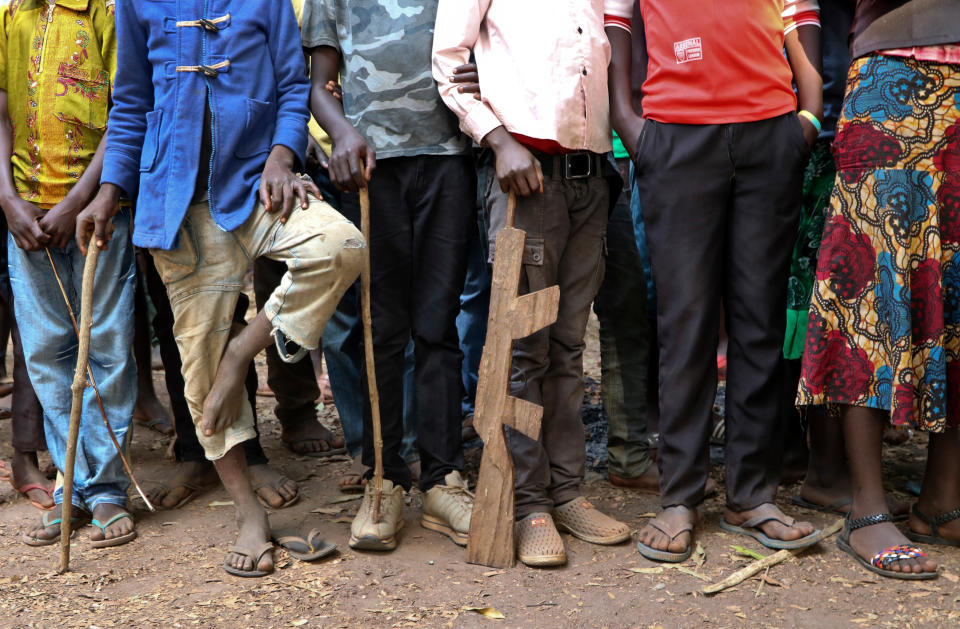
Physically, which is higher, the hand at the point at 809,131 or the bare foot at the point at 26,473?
the hand at the point at 809,131

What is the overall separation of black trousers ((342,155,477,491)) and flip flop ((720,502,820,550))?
112 cm

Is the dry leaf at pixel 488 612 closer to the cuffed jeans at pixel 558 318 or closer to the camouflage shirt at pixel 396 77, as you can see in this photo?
the cuffed jeans at pixel 558 318

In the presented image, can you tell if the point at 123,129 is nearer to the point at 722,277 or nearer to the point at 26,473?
the point at 26,473

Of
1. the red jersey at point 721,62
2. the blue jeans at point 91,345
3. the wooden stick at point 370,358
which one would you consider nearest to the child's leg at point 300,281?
the wooden stick at point 370,358

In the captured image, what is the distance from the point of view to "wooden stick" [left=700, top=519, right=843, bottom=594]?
122 inches

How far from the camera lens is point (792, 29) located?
11.5 feet

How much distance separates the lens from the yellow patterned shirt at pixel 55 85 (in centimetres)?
372

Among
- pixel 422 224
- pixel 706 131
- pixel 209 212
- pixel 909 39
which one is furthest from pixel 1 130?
pixel 909 39

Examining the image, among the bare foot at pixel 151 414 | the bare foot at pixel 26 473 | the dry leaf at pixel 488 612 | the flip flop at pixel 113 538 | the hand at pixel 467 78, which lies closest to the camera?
the dry leaf at pixel 488 612

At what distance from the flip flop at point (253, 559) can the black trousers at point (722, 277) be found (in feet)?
4.81

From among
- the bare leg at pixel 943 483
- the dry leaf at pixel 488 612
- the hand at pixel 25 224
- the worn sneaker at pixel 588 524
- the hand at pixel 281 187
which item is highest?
the hand at pixel 281 187

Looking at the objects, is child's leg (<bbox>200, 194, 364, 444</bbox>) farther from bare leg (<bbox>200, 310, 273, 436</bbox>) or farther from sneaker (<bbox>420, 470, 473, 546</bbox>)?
sneaker (<bbox>420, 470, 473, 546</bbox>)

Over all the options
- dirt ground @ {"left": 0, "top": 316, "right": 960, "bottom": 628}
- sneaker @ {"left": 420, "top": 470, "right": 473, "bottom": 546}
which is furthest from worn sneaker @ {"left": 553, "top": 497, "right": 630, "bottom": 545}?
sneaker @ {"left": 420, "top": 470, "right": 473, "bottom": 546}

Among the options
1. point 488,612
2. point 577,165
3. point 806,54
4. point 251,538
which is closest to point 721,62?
point 806,54
